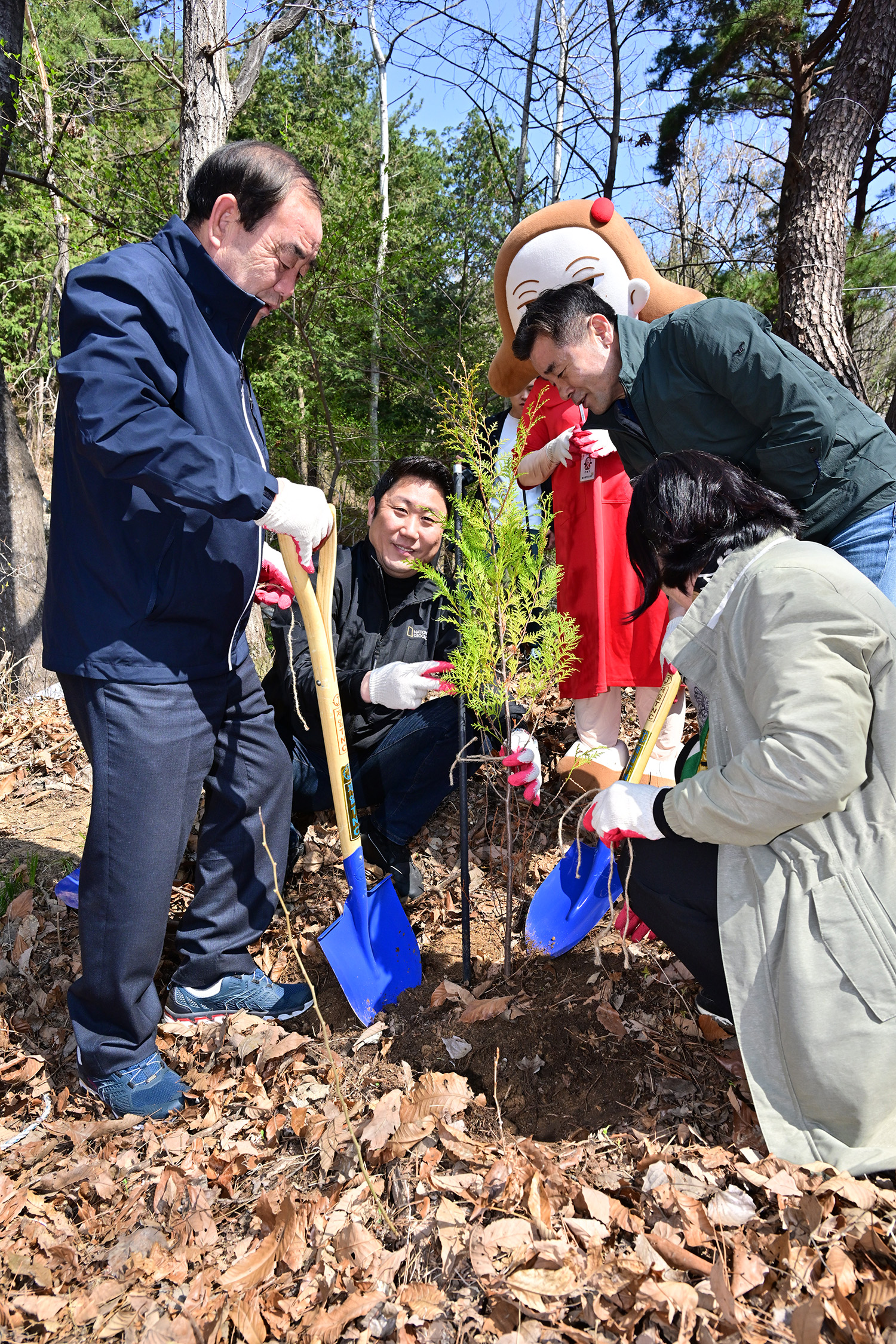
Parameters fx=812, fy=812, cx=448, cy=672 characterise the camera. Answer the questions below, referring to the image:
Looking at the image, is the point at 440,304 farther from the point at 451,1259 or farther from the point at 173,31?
the point at 451,1259

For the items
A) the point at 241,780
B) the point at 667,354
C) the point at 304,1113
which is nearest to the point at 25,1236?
the point at 304,1113

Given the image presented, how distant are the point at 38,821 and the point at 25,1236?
221 centimetres

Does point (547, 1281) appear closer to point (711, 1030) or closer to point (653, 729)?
point (711, 1030)

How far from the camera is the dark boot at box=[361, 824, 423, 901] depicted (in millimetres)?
3367

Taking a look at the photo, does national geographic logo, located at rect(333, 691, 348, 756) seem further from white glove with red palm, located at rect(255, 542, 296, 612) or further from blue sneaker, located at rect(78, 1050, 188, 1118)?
blue sneaker, located at rect(78, 1050, 188, 1118)

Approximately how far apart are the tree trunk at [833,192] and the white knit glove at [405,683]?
12.7ft

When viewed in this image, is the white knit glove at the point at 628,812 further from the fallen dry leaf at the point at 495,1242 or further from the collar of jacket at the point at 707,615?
the fallen dry leaf at the point at 495,1242

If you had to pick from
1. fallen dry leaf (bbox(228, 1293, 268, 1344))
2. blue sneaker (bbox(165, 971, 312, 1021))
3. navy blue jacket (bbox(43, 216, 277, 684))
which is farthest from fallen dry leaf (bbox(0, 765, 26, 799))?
fallen dry leaf (bbox(228, 1293, 268, 1344))

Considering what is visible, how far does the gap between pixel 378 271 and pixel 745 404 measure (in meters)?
8.84

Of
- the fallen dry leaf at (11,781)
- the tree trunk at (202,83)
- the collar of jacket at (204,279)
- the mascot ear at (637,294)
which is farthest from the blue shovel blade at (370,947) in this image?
the tree trunk at (202,83)

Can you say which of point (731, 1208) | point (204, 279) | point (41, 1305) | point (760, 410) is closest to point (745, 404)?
point (760, 410)

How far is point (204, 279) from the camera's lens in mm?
2336

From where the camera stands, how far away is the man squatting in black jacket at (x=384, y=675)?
329 cm

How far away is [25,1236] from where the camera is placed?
207 centimetres
